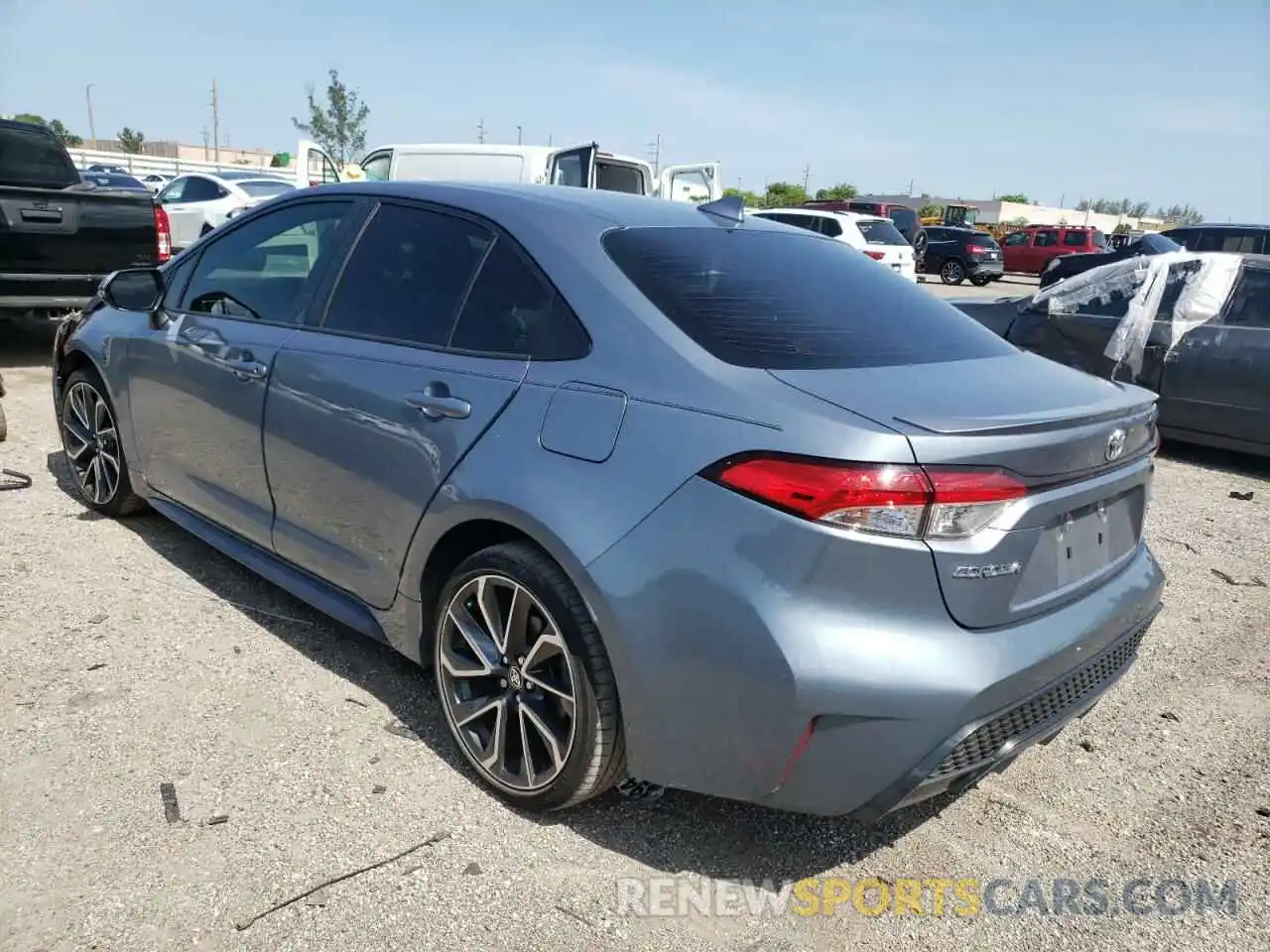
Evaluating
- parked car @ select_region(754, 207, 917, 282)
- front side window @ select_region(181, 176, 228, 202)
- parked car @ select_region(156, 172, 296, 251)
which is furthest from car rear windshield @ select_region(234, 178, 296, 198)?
parked car @ select_region(754, 207, 917, 282)

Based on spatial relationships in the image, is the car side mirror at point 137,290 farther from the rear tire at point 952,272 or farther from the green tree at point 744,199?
the rear tire at point 952,272

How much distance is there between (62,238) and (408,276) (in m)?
6.02

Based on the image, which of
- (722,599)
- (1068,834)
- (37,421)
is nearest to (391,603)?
(722,599)

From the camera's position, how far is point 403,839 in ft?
8.03

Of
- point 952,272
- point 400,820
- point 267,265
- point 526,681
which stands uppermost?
point 267,265

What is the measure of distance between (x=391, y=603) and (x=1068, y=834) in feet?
6.55

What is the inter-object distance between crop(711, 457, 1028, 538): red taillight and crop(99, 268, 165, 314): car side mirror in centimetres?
309

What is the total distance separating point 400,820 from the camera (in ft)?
8.27

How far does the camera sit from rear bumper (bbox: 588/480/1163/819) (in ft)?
6.52

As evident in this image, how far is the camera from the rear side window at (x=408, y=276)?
2840 mm

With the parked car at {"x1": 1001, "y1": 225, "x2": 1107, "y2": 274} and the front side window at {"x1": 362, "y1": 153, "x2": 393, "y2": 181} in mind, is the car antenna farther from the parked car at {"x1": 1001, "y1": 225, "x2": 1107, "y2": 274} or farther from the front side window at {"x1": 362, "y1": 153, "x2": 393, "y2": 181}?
the parked car at {"x1": 1001, "y1": 225, "x2": 1107, "y2": 274}

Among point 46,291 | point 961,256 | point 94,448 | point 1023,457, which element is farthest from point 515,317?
point 961,256

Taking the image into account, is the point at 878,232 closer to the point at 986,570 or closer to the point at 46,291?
the point at 46,291

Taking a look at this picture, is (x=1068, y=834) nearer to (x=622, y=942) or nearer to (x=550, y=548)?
(x=622, y=942)
